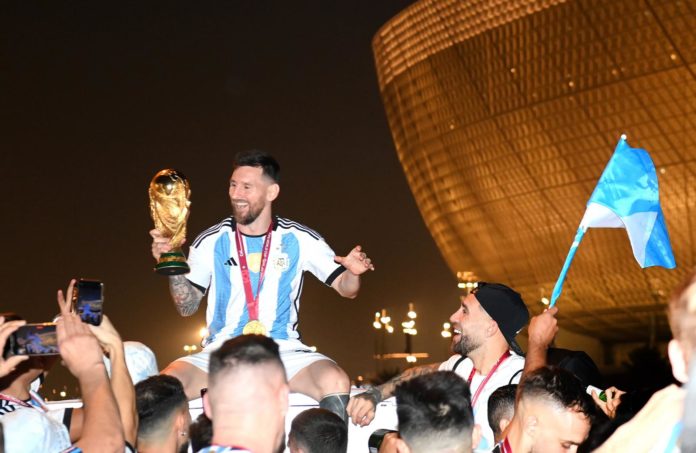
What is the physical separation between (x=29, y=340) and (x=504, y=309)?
11.4ft

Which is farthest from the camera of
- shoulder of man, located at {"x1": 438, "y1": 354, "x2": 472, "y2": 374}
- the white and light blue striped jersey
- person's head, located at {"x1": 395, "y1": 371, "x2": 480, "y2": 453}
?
shoulder of man, located at {"x1": 438, "y1": 354, "x2": 472, "y2": 374}

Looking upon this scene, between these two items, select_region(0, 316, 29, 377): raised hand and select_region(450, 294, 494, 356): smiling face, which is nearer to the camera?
select_region(0, 316, 29, 377): raised hand

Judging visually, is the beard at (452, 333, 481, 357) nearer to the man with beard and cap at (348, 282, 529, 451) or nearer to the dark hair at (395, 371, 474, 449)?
the man with beard and cap at (348, 282, 529, 451)

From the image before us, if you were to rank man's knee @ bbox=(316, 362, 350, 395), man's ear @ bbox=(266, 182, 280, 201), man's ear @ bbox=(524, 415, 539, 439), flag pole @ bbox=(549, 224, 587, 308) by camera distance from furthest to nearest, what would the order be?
man's ear @ bbox=(266, 182, 280, 201) → man's knee @ bbox=(316, 362, 350, 395) → flag pole @ bbox=(549, 224, 587, 308) → man's ear @ bbox=(524, 415, 539, 439)

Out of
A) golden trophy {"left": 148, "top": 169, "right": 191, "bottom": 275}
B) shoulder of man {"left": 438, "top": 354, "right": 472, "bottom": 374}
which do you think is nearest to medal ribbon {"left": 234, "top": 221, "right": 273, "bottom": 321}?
golden trophy {"left": 148, "top": 169, "right": 191, "bottom": 275}

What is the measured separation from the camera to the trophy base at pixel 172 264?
5.76 meters

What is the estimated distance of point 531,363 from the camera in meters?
5.11

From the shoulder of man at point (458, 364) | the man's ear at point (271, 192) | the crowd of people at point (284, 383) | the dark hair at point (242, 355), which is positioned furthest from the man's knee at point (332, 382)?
Result: the dark hair at point (242, 355)

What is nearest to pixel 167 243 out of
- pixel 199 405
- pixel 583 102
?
pixel 199 405

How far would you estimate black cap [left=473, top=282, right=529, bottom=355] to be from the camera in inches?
242

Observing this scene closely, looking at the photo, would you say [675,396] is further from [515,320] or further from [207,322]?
[207,322]

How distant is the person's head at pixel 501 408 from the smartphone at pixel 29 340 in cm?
239

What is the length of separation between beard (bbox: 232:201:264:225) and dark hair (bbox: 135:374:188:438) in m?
2.11

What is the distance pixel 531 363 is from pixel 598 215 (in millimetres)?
1394
